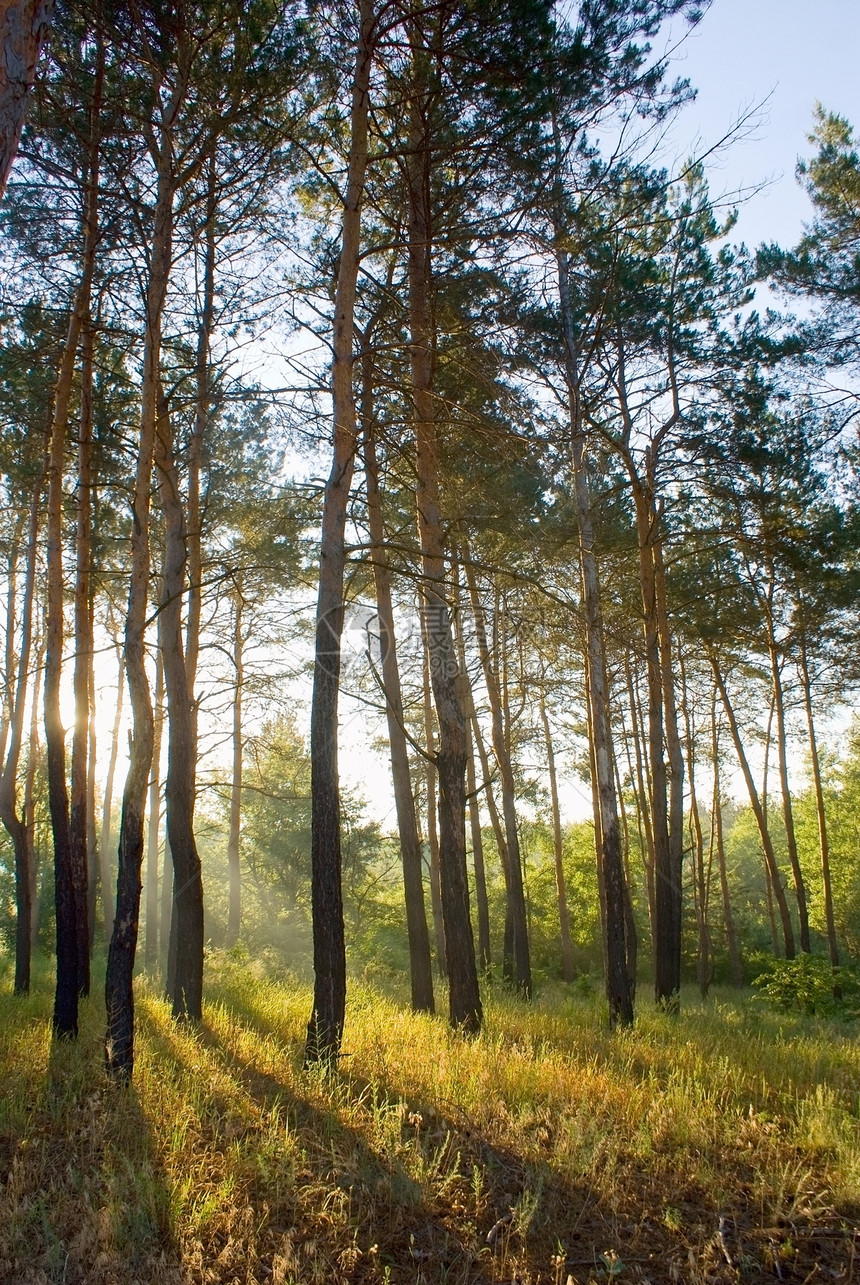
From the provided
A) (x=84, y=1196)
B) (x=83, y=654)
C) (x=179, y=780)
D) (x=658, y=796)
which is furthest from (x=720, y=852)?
(x=84, y=1196)

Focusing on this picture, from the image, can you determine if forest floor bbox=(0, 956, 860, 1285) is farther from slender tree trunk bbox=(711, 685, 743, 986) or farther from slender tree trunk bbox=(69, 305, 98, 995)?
slender tree trunk bbox=(711, 685, 743, 986)

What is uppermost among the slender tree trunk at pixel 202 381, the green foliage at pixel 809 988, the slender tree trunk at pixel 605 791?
the slender tree trunk at pixel 202 381

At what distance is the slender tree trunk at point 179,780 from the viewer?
8.74m

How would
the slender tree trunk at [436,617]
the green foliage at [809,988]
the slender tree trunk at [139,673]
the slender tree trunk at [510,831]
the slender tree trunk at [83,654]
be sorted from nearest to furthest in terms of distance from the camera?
1. the slender tree trunk at [139,673]
2. the slender tree trunk at [436,617]
3. the slender tree trunk at [83,654]
4. the slender tree trunk at [510,831]
5. the green foliage at [809,988]

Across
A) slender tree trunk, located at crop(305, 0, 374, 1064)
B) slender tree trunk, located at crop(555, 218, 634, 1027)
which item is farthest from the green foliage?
slender tree trunk, located at crop(305, 0, 374, 1064)

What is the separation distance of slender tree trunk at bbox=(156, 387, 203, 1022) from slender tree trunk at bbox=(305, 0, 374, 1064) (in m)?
2.34

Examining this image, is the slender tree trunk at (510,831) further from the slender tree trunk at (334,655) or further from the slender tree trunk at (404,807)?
the slender tree trunk at (334,655)

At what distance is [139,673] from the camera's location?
22.5 feet

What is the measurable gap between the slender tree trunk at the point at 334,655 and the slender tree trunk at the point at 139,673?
1423mm

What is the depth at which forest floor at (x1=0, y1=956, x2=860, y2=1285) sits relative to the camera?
3.64m

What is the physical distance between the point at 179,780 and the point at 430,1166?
5739 millimetres

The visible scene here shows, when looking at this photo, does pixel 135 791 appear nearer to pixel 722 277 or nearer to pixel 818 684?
pixel 722 277

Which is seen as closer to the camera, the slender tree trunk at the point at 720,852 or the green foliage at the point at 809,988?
the green foliage at the point at 809,988

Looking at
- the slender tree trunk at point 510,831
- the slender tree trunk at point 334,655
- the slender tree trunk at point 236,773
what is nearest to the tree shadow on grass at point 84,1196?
the slender tree trunk at point 334,655
